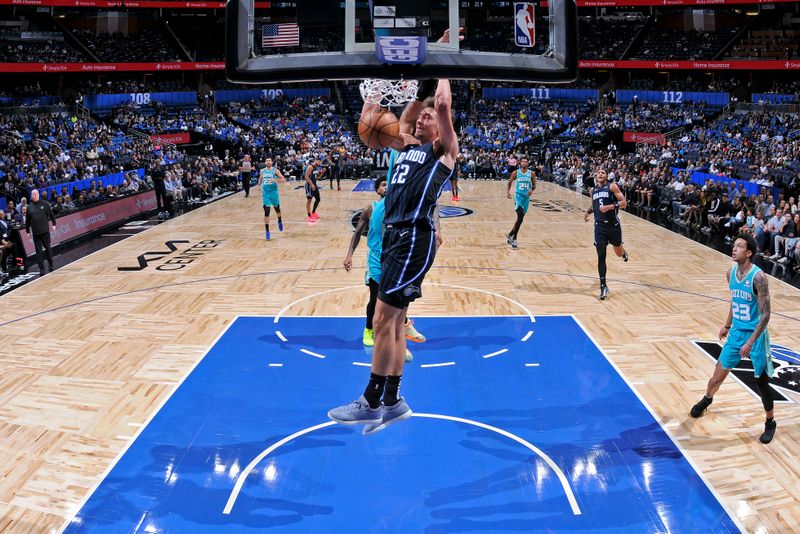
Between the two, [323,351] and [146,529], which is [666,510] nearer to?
[146,529]

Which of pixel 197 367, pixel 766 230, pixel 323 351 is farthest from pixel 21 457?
pixel 766 230

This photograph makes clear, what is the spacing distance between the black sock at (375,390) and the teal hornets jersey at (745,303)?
10.2 ft

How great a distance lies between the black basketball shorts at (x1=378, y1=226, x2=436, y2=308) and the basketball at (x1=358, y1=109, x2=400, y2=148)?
1.01 meters

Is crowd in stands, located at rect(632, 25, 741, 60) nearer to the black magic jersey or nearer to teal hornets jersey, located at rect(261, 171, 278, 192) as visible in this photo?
teal hornets jersey, located at rect(261, 171, 278, 192)

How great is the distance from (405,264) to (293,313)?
5425mm

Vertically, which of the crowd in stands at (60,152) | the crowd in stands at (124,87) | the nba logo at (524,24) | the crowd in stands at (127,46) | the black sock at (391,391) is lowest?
the black sock at (391,391)

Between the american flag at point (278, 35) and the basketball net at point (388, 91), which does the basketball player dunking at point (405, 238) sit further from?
the basketball net at point (388, 91)

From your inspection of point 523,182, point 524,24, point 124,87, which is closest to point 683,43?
point 124,87

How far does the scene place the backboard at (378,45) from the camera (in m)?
4.52

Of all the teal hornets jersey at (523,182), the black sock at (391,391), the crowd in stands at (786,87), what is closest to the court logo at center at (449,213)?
the teal hornets jersey at (523,182)

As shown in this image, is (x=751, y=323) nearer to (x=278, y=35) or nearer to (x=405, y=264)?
(x=405, y=264)

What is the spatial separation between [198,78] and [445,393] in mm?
42059

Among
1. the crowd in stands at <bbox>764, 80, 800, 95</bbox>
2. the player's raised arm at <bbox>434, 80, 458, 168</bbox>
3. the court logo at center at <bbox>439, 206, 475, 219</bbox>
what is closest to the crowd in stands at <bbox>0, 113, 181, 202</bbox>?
the court logo at center at <bbox>439, 206, 475, 219</bbox>

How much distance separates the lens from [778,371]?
7.19 m
